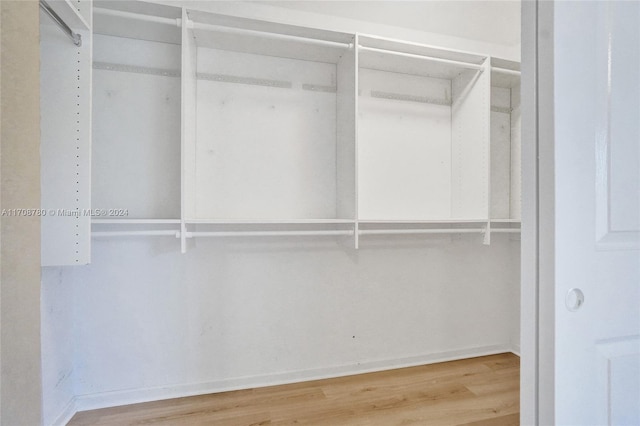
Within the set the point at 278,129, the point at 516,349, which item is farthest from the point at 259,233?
the point at 516,349

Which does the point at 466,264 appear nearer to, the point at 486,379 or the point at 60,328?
the point at 486,379

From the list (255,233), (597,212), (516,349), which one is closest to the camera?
(597,212)

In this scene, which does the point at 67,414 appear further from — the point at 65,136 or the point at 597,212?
the point at 597,212

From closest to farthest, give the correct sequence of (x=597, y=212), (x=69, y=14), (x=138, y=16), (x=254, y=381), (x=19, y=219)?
(x=19, y=219)
(x=597, y=212)
(x=69, y=14)
(x=138, y=16)
(x=254, y=381)

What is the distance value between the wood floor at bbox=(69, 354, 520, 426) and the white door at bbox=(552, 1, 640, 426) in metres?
1.28

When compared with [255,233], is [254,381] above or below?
below

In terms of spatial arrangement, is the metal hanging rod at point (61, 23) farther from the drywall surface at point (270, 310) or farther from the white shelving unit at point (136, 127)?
the drywall surface at point (270, 310)

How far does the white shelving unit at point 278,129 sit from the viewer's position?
6.07 feet

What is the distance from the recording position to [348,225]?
84.0 inches

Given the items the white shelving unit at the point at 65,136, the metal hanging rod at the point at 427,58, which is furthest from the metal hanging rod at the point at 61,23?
the metal hanging rod at the point at 427,58

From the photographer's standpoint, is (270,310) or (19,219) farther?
(270,310)

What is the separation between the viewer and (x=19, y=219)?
606mm

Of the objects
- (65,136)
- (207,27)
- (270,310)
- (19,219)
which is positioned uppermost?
(207,27)

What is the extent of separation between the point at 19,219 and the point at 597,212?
1.19 m
